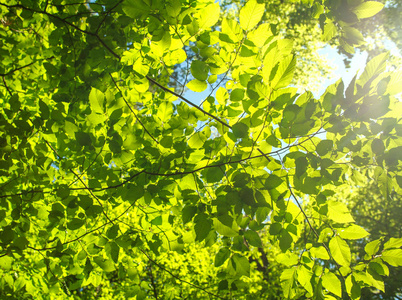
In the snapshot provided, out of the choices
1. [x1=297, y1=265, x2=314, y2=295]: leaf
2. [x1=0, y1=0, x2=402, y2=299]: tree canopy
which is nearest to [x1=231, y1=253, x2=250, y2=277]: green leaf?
[x1=0, y1=0, x2=402, y2=299]: tree canopy

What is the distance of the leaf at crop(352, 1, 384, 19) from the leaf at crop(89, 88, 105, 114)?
1.53 metres

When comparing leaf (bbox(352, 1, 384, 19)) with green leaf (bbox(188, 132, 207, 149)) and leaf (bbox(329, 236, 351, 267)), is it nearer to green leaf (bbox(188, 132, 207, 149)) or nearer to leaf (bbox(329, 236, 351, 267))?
green leaf (bbox(188, 132, 207, 149))

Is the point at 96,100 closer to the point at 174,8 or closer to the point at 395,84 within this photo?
the point at 174,8

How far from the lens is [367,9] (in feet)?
4.66

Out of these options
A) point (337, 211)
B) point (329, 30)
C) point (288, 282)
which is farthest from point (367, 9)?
point (288, 282)

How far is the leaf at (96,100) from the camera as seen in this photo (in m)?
1.60

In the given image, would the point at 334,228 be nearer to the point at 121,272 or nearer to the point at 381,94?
the point at 381,94

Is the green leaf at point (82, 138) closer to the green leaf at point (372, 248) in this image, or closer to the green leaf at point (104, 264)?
the green leaf at point (104, 264)

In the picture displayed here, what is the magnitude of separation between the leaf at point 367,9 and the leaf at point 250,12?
0.52m

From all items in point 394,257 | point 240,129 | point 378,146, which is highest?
point 240,129

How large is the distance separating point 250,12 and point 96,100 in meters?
1.03

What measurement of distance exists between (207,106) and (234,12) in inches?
489

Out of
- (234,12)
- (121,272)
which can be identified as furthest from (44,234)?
(234,12)

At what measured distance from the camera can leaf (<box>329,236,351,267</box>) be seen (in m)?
1.55
